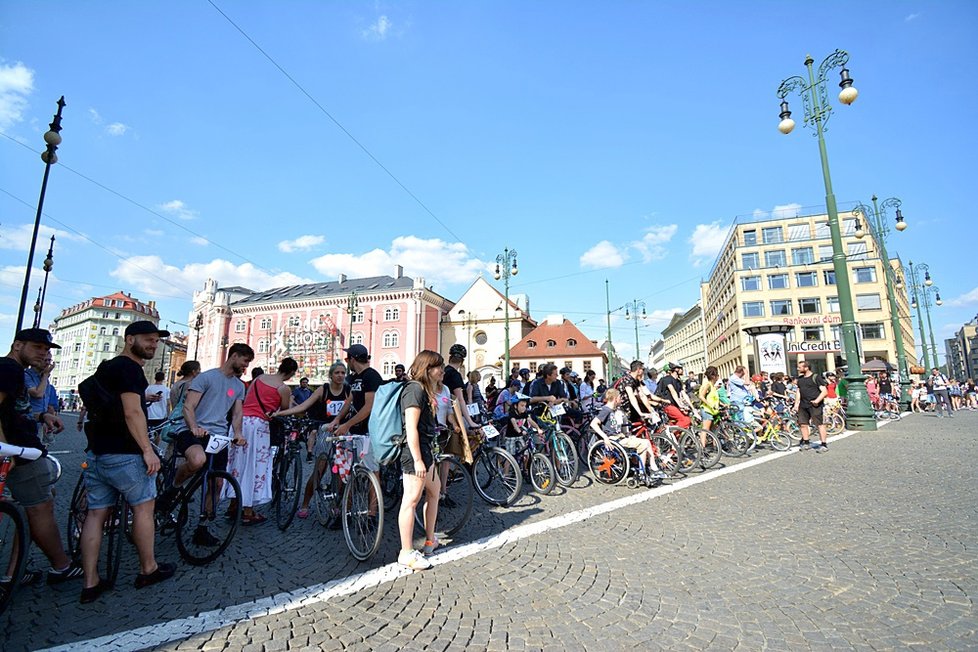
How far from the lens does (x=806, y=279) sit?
5600 cm

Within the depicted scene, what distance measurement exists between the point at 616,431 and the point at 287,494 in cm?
479

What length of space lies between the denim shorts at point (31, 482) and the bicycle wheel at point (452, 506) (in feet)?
9.56

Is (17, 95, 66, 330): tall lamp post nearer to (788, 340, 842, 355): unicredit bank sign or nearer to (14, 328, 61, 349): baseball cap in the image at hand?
(14, 328, 61, 349): baseball cap

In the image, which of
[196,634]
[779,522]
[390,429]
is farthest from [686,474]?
[196,634]

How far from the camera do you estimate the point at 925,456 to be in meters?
9.08

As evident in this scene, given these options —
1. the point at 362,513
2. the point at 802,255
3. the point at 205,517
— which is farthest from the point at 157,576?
the point at 802,255

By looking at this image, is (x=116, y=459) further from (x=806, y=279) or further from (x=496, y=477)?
(x=806, y=279)

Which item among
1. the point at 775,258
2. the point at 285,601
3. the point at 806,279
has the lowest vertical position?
the point at 285,601

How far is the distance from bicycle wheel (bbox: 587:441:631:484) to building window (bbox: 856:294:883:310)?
6189 cm

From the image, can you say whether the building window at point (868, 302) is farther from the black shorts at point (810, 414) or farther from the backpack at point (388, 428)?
the backpack at point (388, 428)

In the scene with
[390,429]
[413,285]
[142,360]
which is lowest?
[390,429]

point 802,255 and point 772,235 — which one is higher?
point 772,235

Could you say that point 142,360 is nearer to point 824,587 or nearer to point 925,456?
point 824,587

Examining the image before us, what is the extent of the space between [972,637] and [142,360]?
591 cm
